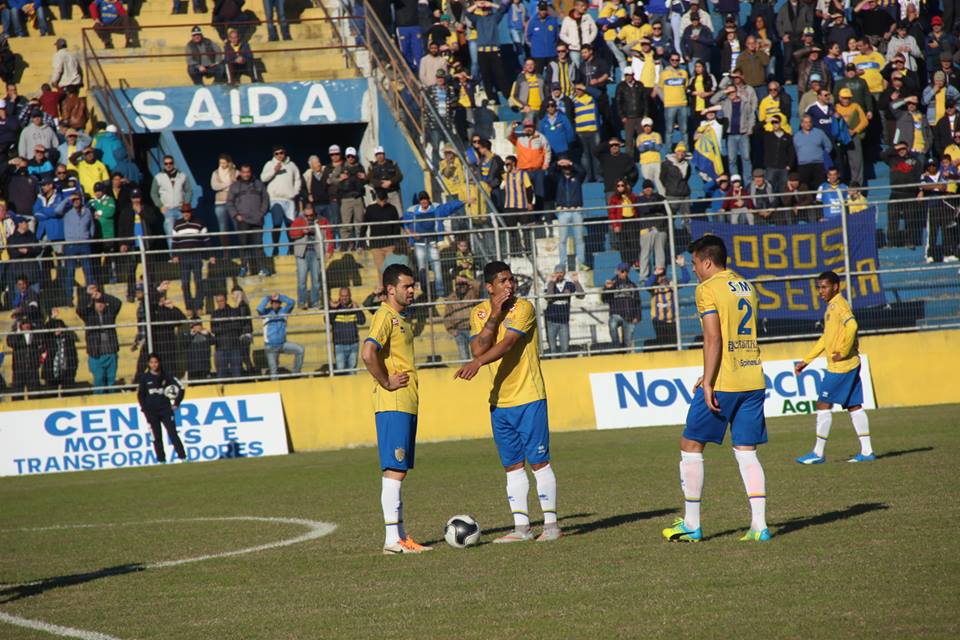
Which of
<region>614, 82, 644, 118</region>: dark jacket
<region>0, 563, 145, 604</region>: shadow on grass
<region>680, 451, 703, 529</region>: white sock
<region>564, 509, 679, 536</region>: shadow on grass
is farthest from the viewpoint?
<region>614, 82, 644, 118</region>: dark jacket

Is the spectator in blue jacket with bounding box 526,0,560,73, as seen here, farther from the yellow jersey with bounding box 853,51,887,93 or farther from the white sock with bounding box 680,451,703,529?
the white sock with bounding box 680,451,703,529

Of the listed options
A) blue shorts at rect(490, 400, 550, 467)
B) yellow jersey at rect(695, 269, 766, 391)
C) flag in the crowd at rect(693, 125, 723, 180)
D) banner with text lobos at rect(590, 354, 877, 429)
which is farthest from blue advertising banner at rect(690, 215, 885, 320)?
yellow jersey at rect(695, 269, 766, 391)

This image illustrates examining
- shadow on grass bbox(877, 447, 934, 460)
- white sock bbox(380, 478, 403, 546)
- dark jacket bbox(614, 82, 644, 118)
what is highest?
dark jacket bbox(614, 82, 644, 118)

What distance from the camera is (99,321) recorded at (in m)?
22.5

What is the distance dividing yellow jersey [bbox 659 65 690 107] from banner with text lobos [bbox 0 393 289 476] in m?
11.3

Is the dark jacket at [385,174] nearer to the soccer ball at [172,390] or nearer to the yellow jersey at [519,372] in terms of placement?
the soccer ball at [172,390]

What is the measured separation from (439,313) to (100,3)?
45.6 ft

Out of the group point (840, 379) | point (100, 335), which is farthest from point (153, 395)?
point (840, 379)

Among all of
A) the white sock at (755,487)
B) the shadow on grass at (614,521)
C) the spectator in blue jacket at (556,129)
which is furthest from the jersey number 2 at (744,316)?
the spectator in blue jacket at (556,129)

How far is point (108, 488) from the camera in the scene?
18.9 m

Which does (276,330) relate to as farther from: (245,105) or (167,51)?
(167,51)

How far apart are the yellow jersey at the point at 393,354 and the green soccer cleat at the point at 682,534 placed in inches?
90.6

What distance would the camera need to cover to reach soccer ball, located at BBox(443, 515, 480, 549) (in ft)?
35.0

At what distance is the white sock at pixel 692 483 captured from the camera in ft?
32.6
